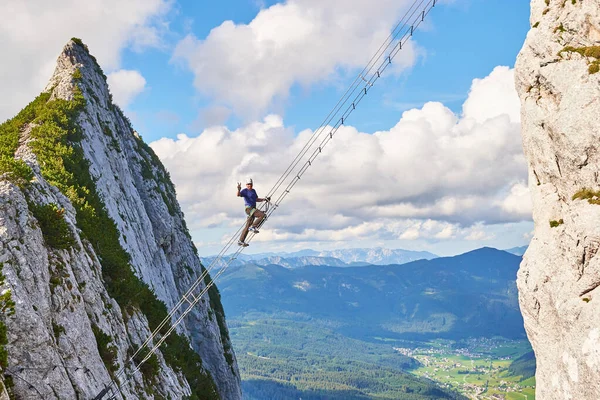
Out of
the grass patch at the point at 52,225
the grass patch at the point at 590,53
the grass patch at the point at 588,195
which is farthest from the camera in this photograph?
the grass patch at the point at 590,53

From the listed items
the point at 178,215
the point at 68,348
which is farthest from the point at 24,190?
the point at 178,215

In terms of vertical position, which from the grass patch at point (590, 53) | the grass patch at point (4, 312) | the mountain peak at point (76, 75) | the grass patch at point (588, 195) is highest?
the mountain peak at point (76, 75)

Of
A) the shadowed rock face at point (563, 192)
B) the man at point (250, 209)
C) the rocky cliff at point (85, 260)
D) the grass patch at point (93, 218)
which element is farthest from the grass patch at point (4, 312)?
the shadowed rock face at point (563, 192)

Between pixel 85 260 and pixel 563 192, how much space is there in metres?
38.5

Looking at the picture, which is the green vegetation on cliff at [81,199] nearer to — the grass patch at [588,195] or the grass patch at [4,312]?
the grass patch at [4,312]

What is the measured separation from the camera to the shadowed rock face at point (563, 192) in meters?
35.1

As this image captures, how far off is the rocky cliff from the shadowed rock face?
2944 centimetres

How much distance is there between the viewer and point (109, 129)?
55219mm

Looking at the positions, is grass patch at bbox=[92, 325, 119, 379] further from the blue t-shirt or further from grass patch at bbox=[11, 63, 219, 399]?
the blue t-shirt

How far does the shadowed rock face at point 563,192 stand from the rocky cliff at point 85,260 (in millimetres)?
29444

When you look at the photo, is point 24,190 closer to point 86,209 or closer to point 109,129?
point 86,209

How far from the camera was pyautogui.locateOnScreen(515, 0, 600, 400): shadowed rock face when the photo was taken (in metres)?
35.1

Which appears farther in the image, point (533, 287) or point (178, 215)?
point (178, 215)

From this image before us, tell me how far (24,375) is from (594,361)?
34.6 metres
